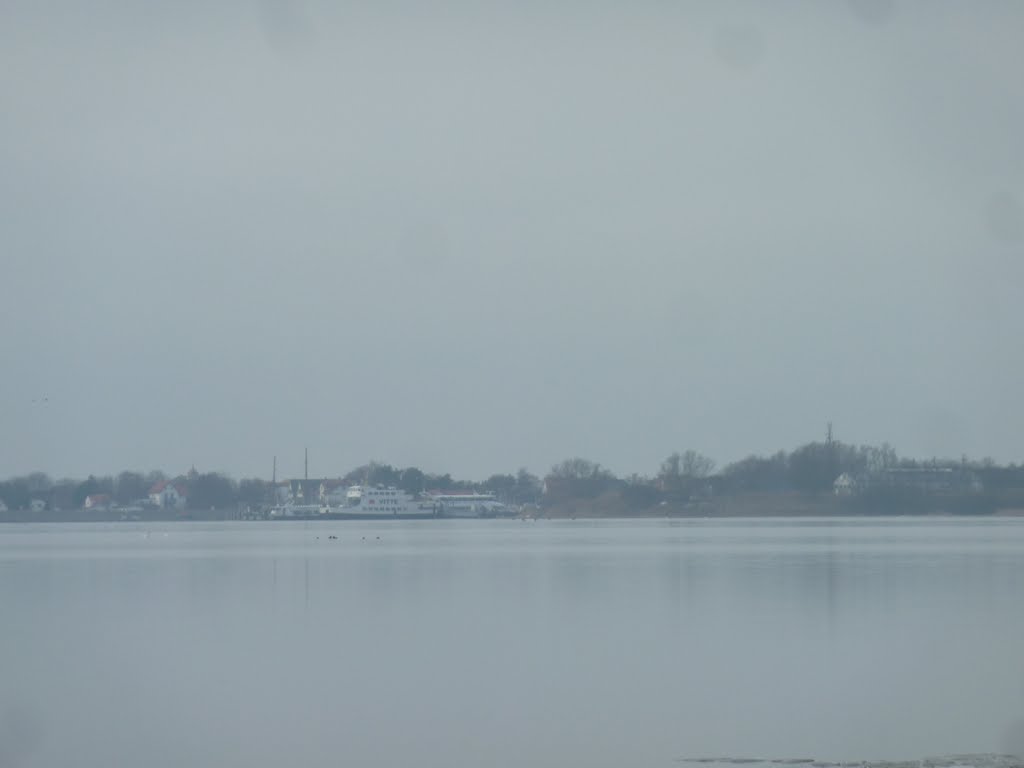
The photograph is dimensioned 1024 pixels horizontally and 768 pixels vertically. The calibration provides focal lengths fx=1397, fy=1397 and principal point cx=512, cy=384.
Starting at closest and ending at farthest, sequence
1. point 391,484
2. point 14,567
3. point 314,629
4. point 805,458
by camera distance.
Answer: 1. point 314,629
2. point 14,567
3. point 805,458
4. point 391,484

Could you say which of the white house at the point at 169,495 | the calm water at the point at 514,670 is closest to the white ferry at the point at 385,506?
the white house at the point at 169,495

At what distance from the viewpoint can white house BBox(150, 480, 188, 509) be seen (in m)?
192

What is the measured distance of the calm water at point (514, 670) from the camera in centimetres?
1686

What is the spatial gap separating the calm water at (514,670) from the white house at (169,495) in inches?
6014

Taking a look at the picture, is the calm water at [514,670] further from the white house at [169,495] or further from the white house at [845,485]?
the white house at [169,495]

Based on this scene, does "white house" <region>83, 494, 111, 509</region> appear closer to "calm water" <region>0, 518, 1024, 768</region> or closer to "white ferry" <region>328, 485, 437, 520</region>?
"white ferry" <region>328, 485, 437, 520</region>

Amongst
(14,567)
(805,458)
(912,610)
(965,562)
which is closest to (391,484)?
(805,458)

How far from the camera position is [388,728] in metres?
17.8

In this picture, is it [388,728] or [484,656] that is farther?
[484,656]

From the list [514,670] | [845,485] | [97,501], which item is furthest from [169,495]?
[514,670]

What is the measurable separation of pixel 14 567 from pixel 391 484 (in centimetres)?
13277

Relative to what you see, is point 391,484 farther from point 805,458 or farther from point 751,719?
point 751,719

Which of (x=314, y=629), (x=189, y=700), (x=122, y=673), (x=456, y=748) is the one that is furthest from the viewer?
(x=314, y=629)

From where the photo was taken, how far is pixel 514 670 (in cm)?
2225
